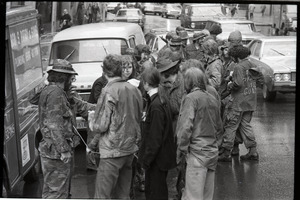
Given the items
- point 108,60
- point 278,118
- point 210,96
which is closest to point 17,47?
point 108,60

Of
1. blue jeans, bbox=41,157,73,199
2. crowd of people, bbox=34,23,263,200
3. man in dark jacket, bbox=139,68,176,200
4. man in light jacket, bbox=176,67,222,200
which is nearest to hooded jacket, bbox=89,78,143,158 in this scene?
crowd of people, bbox=34,23,263,200

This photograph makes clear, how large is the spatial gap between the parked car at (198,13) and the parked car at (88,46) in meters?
1.19

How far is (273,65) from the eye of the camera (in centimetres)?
1317

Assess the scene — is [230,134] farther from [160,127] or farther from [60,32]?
[60,32]

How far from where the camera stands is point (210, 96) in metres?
7.11

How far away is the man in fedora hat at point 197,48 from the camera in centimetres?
968

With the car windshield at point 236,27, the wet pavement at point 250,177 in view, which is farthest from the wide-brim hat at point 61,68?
the car windshield at point 236,27

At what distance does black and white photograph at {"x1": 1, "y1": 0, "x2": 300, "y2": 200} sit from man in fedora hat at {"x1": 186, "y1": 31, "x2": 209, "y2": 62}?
0.03 m

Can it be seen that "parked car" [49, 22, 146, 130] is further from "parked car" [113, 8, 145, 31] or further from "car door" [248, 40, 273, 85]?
"car door" [248, 40, 273, 85]

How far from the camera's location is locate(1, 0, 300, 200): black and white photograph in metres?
7.12

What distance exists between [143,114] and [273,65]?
556 cm

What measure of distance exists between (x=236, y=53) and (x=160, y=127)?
2.52 m

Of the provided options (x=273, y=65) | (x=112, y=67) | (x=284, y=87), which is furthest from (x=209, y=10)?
(x=273, y=65)

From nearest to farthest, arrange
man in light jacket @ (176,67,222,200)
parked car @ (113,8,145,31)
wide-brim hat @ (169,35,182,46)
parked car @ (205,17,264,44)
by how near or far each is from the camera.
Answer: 1. man in light jacket @ (176,67,222,200)
2. parked car @ (205,17,264,44)
3. wide-brim hat @ (169,35,182,46)
4. parked car @ (113,8,145,31)
